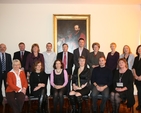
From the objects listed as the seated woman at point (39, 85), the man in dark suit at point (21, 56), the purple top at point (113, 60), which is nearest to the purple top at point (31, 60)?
the man in dark suit at point (21, 56)

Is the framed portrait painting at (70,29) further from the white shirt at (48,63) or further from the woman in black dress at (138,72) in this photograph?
the woman in black dress at (138,72)

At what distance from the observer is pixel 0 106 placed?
472 centimetres

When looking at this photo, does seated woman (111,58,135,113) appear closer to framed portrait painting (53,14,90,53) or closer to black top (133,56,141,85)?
black top (133,56,141,85)

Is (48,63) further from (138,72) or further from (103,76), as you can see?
(138,72)

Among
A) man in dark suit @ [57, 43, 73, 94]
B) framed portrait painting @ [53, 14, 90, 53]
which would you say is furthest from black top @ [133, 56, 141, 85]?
framed portrait painting @ [53, 14, 90, 53]

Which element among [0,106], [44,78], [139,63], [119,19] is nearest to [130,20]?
[119,19]

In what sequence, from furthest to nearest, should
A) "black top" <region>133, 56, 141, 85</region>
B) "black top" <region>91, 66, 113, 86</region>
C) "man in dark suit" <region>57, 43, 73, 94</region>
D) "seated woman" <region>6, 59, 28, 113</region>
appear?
"man in dark suit" <region>57, 43, 73, 94</region>
"black top" <region>133, 56, 141, 85</region>
"black top" <region>91, 66, 113, 86</region>
"seated woman" <region>6, 59, 28, 113</region>

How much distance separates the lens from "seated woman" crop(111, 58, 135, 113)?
3846mm

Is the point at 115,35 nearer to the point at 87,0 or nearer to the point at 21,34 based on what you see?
the point at 87,0

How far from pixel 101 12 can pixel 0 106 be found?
413 centimetres

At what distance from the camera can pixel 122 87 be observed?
3988 mm

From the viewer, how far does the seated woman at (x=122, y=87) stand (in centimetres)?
385

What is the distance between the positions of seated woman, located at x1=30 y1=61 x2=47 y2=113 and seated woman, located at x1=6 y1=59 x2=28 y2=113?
9.4 inches

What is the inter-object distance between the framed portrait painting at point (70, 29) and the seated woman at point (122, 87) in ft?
6.56
